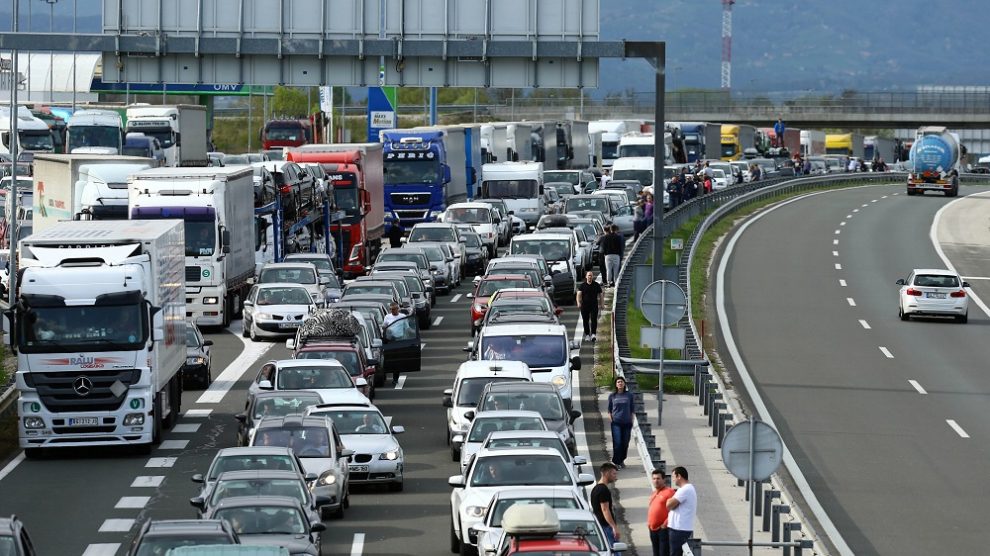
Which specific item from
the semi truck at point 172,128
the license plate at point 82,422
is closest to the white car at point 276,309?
the license plate at point 82,422

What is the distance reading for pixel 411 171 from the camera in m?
64.8

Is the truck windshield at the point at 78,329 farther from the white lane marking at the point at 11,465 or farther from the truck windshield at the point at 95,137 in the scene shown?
the truck windshield at the point at 95,137

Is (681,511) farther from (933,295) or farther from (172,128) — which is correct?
(172,128)

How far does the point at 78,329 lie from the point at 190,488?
357 centimetres

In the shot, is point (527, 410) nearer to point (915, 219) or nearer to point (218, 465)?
point (218, 465)

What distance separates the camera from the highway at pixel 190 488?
21.7 meters

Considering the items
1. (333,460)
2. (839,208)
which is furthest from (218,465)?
(839,208)

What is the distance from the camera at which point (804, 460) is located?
27328 millimetres

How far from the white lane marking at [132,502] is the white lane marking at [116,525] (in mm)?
817

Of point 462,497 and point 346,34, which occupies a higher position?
point 346,34

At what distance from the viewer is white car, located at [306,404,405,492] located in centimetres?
2444

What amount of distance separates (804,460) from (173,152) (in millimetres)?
53864

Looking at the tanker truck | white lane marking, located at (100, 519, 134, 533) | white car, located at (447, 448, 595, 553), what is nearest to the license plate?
white lane marking, located at (100, 519, 134, 533)

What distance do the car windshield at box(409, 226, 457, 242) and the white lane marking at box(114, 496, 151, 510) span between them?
28.7m
